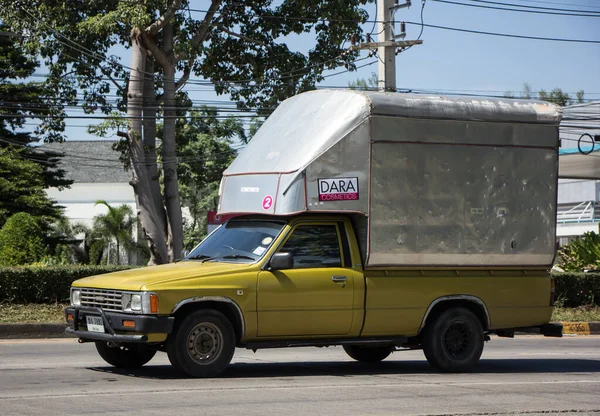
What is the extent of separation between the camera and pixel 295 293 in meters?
10.7

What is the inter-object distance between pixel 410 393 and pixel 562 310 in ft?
44.1

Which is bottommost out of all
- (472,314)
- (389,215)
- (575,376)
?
(575,376)

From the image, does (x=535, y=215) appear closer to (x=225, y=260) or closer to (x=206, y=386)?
(x=225, y=260)

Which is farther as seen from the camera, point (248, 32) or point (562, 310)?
point (248, 32)

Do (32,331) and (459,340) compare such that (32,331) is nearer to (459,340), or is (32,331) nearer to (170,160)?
(459,340)

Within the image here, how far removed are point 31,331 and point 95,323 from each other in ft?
24.2

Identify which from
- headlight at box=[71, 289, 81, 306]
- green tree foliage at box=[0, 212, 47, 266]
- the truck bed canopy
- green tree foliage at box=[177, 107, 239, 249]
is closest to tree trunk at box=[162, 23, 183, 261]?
green tree foliage at box=[0, 212, 47, 266]

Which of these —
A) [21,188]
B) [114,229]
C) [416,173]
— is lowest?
[416,173]

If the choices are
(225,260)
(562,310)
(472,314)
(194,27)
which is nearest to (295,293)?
(225,260)

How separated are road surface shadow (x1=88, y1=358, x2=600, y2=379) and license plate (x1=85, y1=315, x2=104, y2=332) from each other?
67cm

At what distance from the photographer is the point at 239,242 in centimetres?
1106

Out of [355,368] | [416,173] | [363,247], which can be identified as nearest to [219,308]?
[363,247]

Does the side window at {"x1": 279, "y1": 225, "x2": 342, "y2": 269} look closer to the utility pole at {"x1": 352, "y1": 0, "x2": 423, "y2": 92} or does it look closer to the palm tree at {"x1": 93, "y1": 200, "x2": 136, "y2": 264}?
the utility pole at {"x1": 352, "y1": 0, "x2": 423, "y2": 92}

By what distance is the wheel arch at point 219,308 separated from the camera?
10102mm
